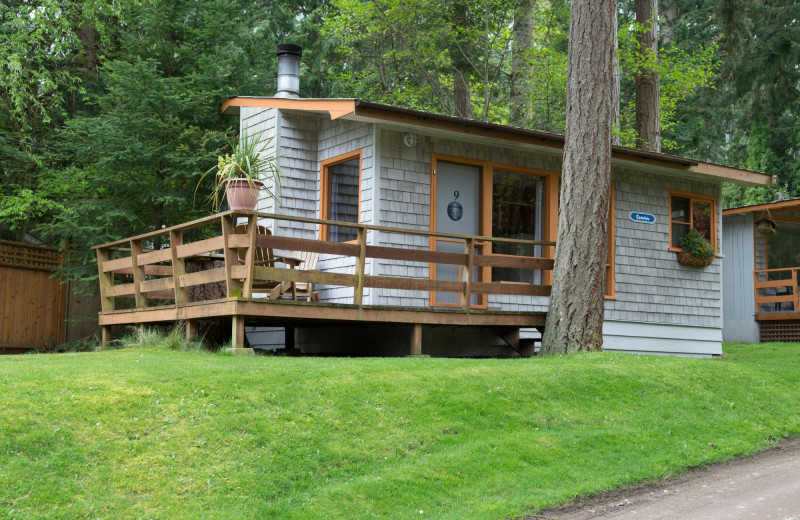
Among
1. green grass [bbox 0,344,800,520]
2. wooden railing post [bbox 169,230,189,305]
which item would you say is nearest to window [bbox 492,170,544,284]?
green grass [bbox 0,344,800,520]

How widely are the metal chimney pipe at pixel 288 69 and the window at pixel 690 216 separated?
677 centimetres

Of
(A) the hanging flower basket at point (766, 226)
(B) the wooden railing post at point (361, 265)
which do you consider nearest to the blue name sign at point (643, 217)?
(B) the wooden railing post at point (361, 265)

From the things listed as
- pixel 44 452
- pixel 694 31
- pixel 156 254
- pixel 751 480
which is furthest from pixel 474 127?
pixel 694 31

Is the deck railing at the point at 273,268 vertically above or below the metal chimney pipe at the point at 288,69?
below

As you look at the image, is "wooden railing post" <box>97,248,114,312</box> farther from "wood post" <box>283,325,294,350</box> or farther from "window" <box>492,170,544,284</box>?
"window" <box>492,170,544,284</box>

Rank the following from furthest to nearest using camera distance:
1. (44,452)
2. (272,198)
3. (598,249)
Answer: (272,198) → (598,249) → (44,452)

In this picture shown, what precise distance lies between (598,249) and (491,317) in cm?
168

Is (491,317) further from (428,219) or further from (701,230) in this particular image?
(701,230)

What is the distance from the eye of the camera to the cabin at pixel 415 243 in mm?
10695

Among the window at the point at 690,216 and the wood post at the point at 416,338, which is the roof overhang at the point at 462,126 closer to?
the window at the point at 690,216

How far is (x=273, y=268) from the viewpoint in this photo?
9633 mm

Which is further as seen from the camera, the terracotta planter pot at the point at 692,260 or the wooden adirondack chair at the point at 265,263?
the terracotta planter pot at the point at 692,260

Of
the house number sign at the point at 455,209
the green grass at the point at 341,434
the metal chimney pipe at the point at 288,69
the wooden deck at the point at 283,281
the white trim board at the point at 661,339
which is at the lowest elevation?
the green grass at the point at 341,434

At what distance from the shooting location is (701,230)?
1537cm
